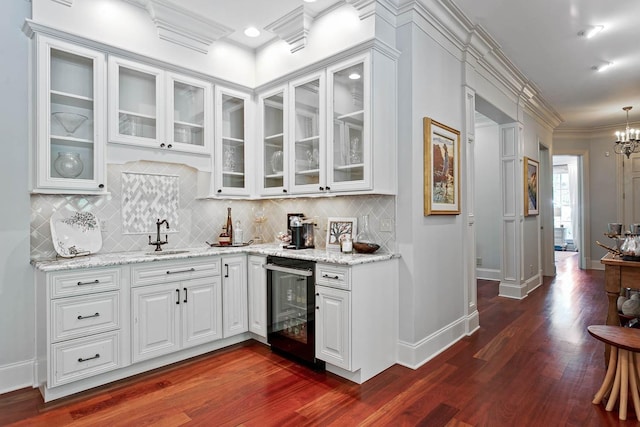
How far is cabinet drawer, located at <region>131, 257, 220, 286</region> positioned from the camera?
2.76 m

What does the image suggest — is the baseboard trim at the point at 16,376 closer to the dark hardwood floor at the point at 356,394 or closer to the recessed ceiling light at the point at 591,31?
the dark hardwood floor at the point at 356,394

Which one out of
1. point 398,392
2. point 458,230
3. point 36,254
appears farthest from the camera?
point 458,230

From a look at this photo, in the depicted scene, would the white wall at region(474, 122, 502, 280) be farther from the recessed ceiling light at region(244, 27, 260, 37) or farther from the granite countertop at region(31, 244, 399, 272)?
the recessed ceiling light at region(244, 27, 260, 37)

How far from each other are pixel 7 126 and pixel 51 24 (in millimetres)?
816

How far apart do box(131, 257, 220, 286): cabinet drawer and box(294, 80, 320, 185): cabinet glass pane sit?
1.12 metres

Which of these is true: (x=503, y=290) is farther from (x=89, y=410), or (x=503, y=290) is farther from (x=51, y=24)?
(x=51, y=24)

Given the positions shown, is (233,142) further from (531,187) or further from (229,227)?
(531,187)

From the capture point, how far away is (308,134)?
11.0 feet

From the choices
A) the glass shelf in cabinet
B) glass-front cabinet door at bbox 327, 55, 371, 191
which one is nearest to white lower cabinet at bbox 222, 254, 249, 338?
glass-front cabinet door at bbox 327, 55, 371, 191

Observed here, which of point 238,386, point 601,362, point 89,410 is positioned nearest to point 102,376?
point 89,410

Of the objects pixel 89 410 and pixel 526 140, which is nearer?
pixel 89 410

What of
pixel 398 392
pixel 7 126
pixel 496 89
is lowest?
pixel 398 392

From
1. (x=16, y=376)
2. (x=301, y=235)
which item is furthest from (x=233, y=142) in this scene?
(x=16, y=376)

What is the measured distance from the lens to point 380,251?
10.3 ft
